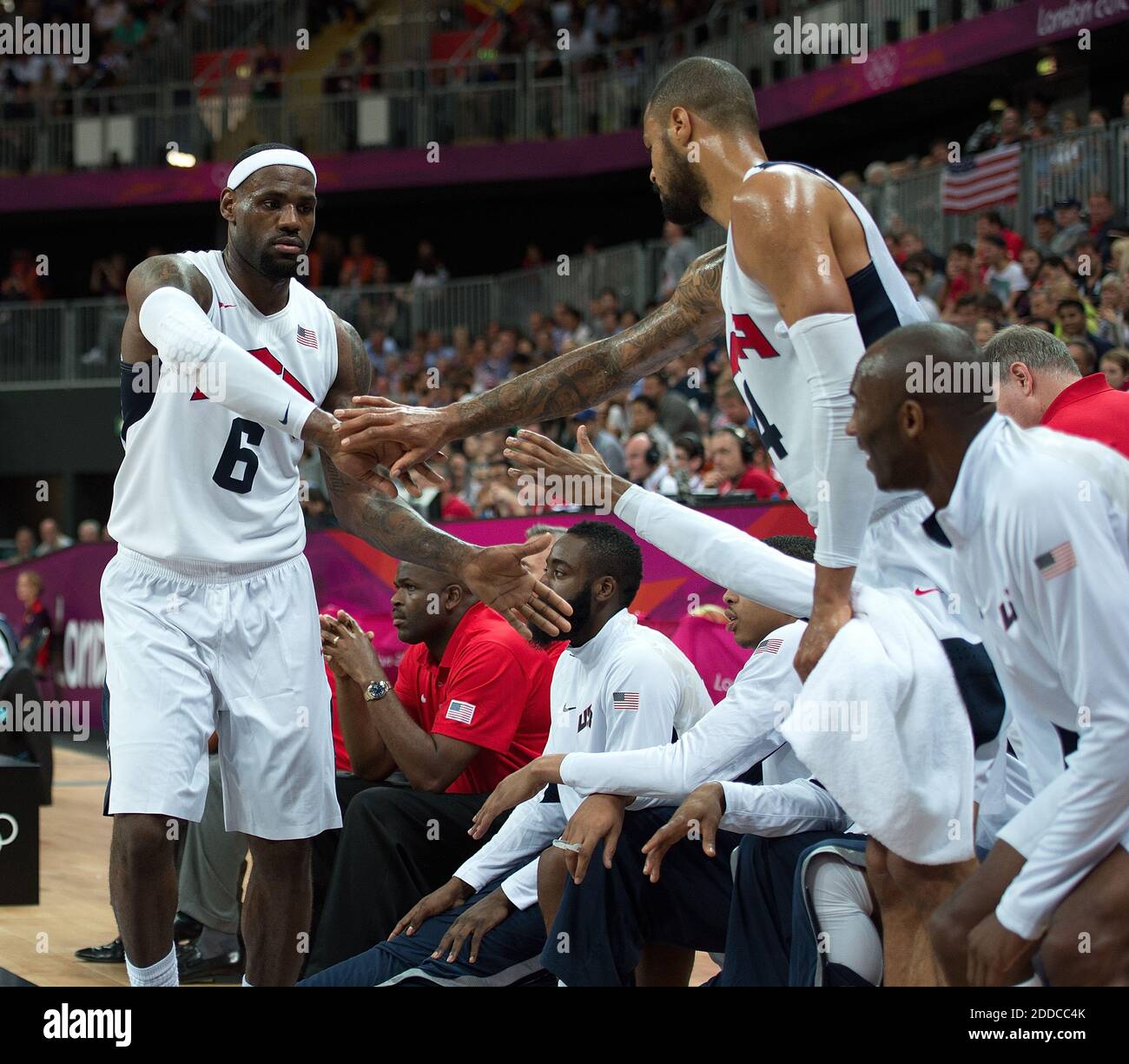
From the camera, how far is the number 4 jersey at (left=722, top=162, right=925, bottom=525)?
129 inches

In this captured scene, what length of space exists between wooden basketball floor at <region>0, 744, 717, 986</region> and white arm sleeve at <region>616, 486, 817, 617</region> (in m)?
Answer: 2.25

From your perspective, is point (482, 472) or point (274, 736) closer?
point (274, 736)

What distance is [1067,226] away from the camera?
11.3m

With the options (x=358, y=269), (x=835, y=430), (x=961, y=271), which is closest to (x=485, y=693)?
(x=835, y=430)

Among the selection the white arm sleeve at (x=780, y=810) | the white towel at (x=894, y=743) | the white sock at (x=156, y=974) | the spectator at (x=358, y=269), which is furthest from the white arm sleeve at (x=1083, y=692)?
the spectator at (x=358, y=269)

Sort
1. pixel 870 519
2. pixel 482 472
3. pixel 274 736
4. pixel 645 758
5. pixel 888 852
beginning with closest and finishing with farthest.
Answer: pixel 888 852 < pixel 870 519 < pixel 645 758 < pixel 274 736 < pixel 482 472

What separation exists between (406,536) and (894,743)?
1782 millimetres

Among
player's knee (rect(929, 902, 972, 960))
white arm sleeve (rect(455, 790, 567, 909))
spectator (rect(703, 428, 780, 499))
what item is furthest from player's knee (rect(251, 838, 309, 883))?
spectator (rect(703, 428, 780, 499))

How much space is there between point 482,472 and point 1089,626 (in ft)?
31.9

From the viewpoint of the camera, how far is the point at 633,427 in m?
11.3

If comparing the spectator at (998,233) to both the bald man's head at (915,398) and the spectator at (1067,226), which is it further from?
the bald man's head at (915,398)

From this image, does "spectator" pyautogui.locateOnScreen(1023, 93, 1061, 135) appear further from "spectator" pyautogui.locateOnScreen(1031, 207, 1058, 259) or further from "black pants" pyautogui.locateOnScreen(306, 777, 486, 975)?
"black pants" pyautogui.locateOnScreen(306, 777, 486, 975)
